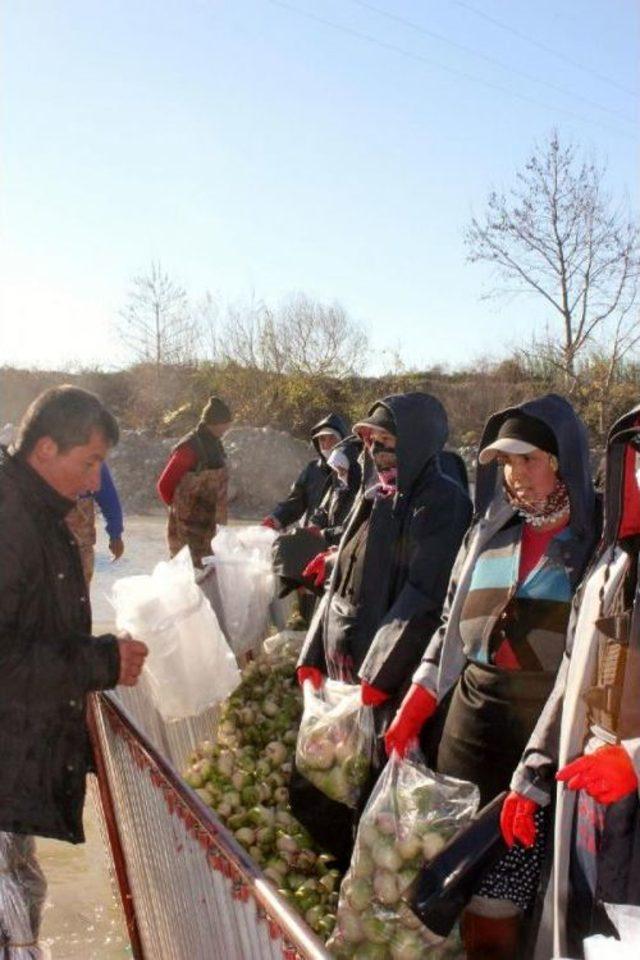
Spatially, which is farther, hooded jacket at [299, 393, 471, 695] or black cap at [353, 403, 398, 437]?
black cap at [353, 403, 398, 437]

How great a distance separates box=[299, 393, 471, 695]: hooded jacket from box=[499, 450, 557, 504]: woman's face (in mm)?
712

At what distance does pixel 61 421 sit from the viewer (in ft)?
8.30

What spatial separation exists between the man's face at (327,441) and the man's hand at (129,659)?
14.9 feet

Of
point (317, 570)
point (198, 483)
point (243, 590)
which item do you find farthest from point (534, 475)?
point (198, 483)

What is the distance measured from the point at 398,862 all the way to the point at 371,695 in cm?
76

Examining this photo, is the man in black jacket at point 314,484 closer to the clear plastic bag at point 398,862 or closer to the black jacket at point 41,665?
the clear plastic bag at point 398,862

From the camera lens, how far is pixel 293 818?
12.1 ft

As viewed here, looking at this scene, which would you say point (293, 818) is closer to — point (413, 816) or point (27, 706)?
point (413, 816)

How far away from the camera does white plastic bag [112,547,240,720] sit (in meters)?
3.69

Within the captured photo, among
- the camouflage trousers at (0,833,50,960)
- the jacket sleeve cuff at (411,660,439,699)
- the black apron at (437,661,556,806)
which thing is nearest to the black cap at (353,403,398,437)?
the jacket sleeve cuff at (411,660,439,699)

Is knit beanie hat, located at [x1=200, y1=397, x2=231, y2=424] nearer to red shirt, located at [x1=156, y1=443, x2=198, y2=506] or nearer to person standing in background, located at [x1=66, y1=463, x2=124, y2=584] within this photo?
red shirt, located at [x1=156, y1=443, x2=198, y2=506]

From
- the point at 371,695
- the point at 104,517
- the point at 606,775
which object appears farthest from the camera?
the point at 104,517

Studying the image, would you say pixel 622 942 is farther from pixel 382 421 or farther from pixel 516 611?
pixel 382 421

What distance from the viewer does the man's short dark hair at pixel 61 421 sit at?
8.30ft
